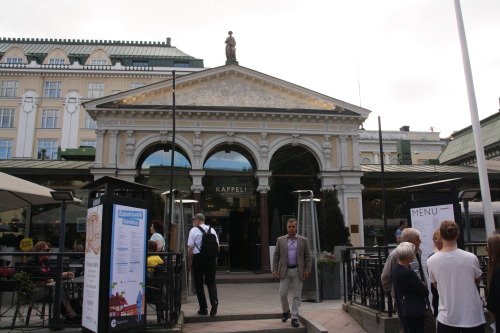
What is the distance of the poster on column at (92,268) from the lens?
5.87 metres

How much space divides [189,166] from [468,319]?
17.4 metres

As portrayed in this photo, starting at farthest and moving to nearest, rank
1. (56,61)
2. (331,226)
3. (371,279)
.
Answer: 1. (56,61)
2. (331,226)
3. (371,279)

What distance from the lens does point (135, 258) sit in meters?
6.40

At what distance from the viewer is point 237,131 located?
69.1 ft

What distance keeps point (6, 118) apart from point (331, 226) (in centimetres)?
4222

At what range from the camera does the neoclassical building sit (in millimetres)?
20578

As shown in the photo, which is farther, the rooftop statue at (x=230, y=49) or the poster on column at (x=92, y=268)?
the rooftop statue at (x=230, y=49)

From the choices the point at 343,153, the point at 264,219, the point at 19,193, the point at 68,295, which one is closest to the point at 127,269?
the point at 68,295

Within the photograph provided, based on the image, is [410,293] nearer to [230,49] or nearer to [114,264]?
[114,264]

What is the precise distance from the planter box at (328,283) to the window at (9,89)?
151ft

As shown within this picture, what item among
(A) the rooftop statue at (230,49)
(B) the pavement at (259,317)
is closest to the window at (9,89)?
(A) the rooftop statue at (230,49)

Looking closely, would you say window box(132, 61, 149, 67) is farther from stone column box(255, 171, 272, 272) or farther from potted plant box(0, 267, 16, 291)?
potted plant box(0, 267, 16, 291)

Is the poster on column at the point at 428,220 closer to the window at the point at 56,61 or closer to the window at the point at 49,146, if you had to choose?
the window at the point at 49,146

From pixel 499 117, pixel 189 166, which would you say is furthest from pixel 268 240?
pixel 499 117
